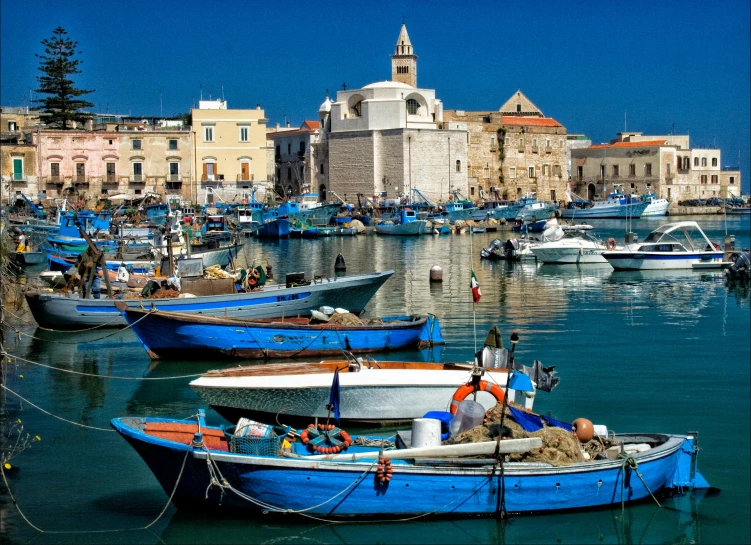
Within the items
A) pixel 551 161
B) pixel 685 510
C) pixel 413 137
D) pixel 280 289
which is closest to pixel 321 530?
pixel 685 510

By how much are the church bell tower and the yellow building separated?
15097 millimetres

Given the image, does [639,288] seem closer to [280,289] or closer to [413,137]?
[280,289]

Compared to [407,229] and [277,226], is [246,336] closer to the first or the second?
[277,226]

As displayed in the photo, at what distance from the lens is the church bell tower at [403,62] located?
72312 mm

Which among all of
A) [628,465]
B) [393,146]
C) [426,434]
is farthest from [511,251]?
[393,146]

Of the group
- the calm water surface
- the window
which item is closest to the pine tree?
the window

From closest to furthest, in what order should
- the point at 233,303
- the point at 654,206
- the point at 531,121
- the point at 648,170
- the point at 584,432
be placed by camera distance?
the point at 584,432
the point at 233,303
the point at 654,206
the point at 531,121
the point at 648,170

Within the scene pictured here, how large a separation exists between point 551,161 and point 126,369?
62924 millimetres

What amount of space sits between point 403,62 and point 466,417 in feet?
213

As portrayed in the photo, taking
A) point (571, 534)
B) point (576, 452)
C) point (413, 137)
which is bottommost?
point (571, 534)

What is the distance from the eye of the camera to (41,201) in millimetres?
51906

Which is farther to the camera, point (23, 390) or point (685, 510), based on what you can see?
point (23, 390)

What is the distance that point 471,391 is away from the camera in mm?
10000

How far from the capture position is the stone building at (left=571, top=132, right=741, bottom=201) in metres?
82.6
